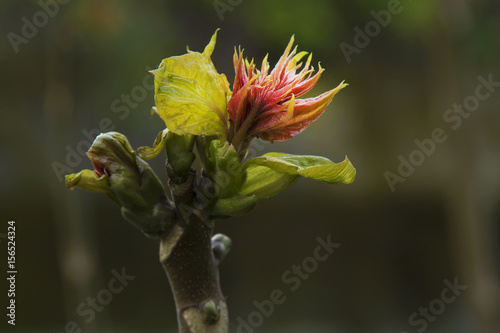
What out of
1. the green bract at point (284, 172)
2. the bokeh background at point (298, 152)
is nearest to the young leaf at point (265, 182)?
the green bract at point (284, 172)

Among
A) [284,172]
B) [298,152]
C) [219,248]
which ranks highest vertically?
[284,172]

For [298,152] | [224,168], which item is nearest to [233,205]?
[224,168]

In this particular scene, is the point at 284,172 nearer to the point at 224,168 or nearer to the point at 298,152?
the point at 224,168

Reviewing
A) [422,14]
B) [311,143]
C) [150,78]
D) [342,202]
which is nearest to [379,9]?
[422,14]

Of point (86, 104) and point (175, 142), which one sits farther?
point (86, 104)

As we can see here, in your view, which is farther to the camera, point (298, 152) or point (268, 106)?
point (298, 152)

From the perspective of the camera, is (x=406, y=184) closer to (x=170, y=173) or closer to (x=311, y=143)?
(x=311, y=143)
